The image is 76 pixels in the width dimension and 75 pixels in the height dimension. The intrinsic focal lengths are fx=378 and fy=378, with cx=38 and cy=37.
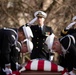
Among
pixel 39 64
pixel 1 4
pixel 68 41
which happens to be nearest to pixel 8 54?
pixel 39 64

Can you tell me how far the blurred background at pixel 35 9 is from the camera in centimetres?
1223

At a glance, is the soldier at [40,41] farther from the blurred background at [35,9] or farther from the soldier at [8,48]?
the blurred background at [35,9]

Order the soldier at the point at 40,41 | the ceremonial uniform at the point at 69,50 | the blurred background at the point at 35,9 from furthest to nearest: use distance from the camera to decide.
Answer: the blurred background at the point at 35,9 → the soldier at the point at 40,41 → the ceremonial uniform at the point at 69,50

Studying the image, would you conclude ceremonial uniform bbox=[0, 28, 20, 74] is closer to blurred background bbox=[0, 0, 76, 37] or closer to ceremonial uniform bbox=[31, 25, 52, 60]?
ceremonial uniform bbox=[31, 25, 52, 60]

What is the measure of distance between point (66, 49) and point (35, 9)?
640 centimetres

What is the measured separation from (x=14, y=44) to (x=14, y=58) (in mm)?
230

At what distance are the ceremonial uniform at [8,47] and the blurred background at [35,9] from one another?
6.18m

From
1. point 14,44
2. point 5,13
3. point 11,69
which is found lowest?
point 11,69

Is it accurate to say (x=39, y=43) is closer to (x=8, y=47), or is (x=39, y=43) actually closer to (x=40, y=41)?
(x=40, y=41)

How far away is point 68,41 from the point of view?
19.2 feet

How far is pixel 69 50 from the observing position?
5.83m

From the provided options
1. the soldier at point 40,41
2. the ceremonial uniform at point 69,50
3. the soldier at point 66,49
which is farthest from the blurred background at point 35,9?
the ceremonial uniform at point 69,50

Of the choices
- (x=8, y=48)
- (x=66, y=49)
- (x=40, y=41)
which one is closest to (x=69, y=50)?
(x=66, y=49)

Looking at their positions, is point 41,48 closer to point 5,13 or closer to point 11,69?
point 11,69
